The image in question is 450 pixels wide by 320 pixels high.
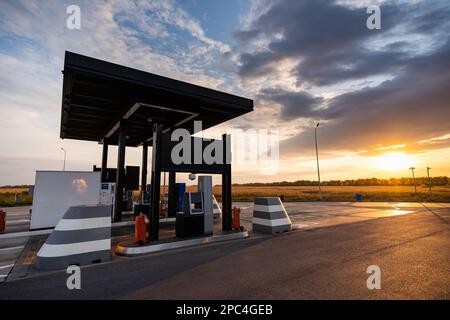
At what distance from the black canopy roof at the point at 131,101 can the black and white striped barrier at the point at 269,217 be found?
4321mm

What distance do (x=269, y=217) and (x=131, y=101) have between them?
25.0 ft

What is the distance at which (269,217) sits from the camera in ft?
29.3

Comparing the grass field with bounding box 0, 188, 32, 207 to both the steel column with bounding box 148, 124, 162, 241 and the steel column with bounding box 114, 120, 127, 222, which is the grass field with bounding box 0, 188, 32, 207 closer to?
the steel column with bounding box 114, 120, 127, 222

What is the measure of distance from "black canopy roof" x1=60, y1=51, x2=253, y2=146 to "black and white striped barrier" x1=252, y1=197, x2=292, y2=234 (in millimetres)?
4321

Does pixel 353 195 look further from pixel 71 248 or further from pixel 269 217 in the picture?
pixel 71 248

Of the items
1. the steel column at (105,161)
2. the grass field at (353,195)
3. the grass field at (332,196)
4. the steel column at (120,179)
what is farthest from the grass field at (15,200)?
the grass field at (353,195)

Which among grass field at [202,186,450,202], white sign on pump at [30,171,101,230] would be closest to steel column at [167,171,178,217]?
white sign on pump at [30,171,101,230]

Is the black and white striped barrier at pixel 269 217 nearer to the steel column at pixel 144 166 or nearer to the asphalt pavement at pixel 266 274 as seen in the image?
the asphalt pavement at pixel 266 274

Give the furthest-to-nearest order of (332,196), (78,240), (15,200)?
(332,196)
(15,200)
(78,240)

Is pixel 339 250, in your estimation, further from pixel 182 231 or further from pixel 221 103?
pixel 221 103

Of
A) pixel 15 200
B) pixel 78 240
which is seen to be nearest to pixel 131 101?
pixel 78 240

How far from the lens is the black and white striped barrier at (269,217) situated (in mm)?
8891
